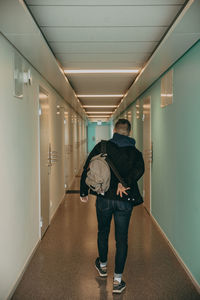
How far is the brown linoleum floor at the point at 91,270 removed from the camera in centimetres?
303

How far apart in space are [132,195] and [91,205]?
4.28m

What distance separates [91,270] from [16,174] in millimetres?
1410

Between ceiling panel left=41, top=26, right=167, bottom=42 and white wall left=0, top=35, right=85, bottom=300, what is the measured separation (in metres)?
0.52

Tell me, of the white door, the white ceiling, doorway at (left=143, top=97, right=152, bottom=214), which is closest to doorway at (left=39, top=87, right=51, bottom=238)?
the white ceiling

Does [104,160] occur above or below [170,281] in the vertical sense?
above

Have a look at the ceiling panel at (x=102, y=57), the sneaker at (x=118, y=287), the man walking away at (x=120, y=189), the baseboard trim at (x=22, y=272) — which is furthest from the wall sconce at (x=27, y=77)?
the sneaker at (x=118, y=287)

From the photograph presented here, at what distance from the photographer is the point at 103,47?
402 centimetres

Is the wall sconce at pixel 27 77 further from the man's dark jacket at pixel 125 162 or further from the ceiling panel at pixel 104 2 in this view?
the man's dark jacket at pixel 125 162

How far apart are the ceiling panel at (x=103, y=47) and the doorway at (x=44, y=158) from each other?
0.83 metres

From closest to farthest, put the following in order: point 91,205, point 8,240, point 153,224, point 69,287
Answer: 1. point 8,240
2. point 69,287
3. point 153,224
4. point 91,205

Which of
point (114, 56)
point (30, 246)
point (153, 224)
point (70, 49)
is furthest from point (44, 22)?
point (153, 224)

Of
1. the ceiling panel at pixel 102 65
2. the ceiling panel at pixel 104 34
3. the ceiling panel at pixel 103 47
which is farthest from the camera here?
the ceiling panel at pixel 102 65

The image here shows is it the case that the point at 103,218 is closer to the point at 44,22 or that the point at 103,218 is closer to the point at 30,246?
the point at 30,246

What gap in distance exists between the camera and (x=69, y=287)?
10.4 ft
